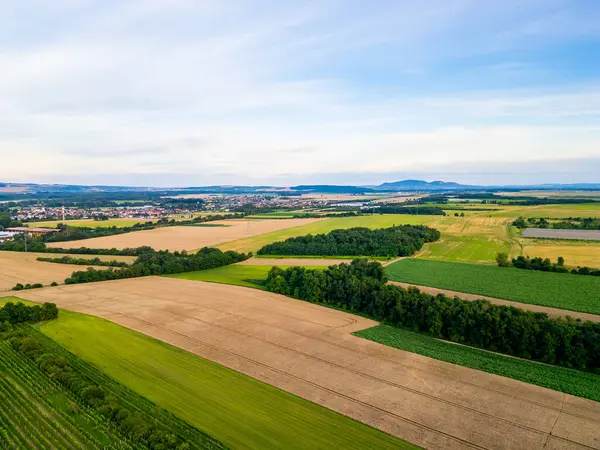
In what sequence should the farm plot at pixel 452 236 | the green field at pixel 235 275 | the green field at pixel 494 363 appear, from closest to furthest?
the green field at pixel 494 363 < the green field at pixel 235 275 < the farm plot at pixel 452 236

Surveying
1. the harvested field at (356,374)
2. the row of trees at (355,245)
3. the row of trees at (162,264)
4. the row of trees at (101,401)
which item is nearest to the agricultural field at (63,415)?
the row of trees at (101,401)

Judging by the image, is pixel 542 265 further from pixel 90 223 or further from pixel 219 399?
pixel 90 223

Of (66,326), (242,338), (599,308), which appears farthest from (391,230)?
(66,326)

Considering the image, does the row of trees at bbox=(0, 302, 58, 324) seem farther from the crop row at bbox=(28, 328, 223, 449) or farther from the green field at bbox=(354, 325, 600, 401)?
the green field at bbox=(354, 325, 600, 401)

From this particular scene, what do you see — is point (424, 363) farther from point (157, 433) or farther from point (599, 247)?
point (599, 247)

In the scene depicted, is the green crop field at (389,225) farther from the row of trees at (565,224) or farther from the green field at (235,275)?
the green field at (235,275)

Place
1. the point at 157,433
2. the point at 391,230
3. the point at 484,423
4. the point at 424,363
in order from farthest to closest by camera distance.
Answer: the point at 391,230
the point at 424,363
the point at 484,423
the point at 157,433

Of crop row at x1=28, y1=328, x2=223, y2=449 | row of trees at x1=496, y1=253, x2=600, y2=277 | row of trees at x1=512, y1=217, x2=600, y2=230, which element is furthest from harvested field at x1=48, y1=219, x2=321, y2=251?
row of trees at x1=512, y1=217, x2=600, y2=230

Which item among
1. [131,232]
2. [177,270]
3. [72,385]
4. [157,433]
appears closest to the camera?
[157,433]
